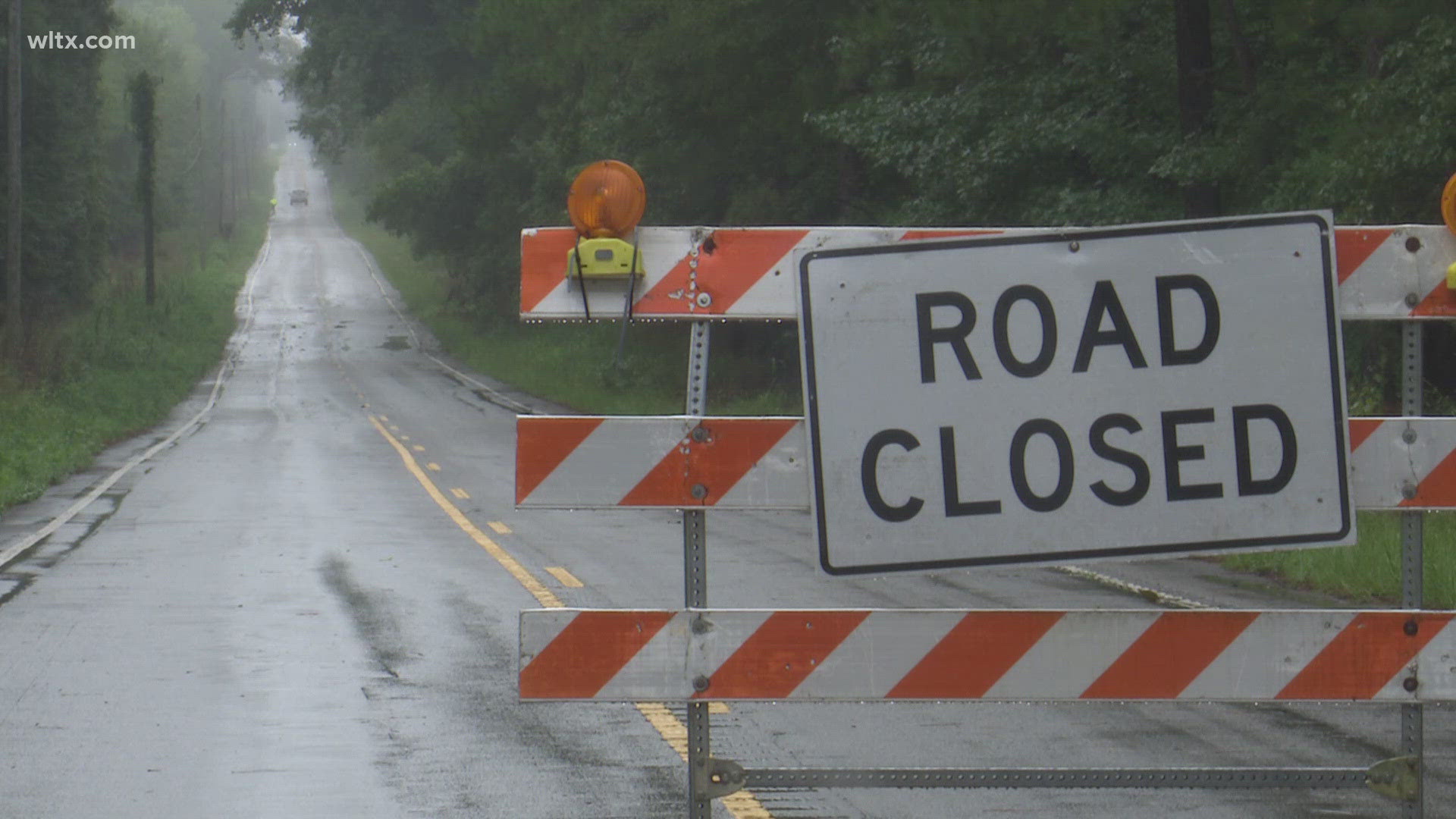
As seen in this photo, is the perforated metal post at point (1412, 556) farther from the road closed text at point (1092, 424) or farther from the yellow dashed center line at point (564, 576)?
the yellow dashed center line at point (564, 576)

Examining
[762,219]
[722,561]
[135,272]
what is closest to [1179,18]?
[722,561]

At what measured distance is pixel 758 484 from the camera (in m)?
4.56

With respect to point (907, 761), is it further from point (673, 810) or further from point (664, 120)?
point (664, 120)

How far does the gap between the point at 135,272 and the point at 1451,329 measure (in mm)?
59020

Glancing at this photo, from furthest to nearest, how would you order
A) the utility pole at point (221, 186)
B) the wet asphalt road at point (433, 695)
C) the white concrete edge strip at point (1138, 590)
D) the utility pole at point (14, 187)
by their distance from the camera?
the utility pole at point (221, 186) < the utility pole at point (14, 187) < the white concrete edge strip at point (1138, 590) < the wet asphalt road at point (433, 695)

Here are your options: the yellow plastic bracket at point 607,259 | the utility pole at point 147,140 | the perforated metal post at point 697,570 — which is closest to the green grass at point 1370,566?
the perforated metal post at point 697,570

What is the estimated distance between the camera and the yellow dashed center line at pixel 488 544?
462 inches

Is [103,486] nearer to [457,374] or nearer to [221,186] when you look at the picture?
[457,374]

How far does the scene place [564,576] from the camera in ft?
41.7

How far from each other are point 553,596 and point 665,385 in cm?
2495

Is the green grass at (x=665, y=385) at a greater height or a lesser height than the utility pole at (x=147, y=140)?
lesser

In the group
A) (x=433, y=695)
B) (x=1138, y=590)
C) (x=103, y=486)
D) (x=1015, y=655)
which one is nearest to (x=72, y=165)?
(x=103, y=486)

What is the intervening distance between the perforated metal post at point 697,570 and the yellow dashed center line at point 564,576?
7.35 meters

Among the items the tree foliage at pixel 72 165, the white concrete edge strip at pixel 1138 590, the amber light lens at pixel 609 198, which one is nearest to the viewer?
the amber light lens at pixel 609 198
